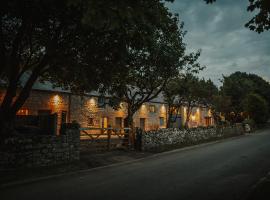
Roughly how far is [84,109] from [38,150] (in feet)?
57.1

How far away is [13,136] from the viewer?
12016 millimetres

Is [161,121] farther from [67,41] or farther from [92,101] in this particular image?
[67,41]

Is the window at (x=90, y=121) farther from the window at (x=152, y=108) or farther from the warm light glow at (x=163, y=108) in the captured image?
the warm light glow at (x=163, y=108)

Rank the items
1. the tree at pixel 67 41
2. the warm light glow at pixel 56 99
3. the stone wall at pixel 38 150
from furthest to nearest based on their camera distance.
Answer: the warm light glow at pixel 56 99 < the stone wall at pixel 38 150 < the tree at pixel 67 41

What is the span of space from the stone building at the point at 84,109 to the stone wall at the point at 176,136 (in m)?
3.93

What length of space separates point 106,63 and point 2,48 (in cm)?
444

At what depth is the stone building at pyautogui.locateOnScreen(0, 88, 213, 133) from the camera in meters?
25.6

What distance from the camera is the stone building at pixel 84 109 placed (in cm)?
2562

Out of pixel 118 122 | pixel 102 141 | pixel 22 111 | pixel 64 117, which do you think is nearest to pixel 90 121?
pixel 64 117

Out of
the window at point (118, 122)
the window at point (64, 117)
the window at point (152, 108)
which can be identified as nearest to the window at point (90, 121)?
the window at point (64, 117)

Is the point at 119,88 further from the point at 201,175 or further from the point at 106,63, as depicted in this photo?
the point at 201,175

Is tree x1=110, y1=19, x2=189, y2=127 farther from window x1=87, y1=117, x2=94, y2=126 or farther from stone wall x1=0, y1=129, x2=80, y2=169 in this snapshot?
window x1=87, y1=117, x2=94, y2=126

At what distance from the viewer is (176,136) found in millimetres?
25438

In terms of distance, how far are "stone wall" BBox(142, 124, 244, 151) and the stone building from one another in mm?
3934
